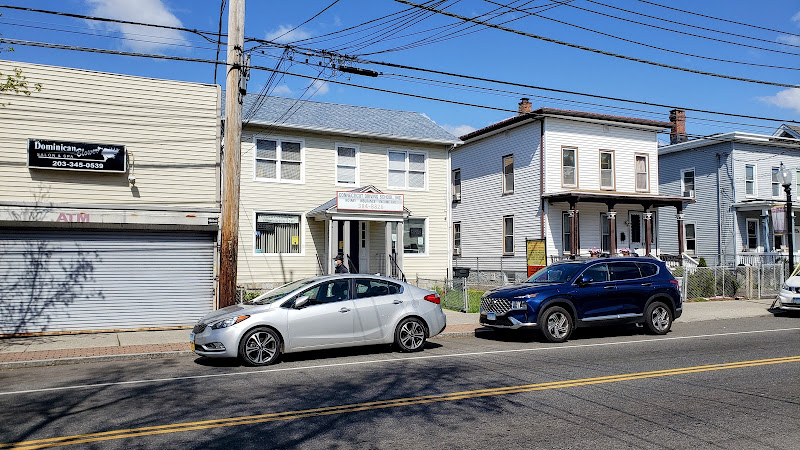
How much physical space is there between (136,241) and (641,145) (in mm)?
22602

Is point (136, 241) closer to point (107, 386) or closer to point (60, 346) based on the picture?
point (60, 346)

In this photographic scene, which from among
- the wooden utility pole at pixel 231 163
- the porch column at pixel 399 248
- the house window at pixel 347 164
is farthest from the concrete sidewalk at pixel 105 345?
the house window at pixel 347 164

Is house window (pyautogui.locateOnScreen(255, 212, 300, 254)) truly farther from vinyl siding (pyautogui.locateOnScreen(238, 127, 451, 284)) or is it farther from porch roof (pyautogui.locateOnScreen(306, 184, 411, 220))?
porch roof (pyautogui.locateOnScreen(306, 184, 411, 220))

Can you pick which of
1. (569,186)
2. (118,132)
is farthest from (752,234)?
(118,132)

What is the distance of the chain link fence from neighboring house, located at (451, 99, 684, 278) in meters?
5.13

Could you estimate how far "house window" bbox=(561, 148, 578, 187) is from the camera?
2725cm

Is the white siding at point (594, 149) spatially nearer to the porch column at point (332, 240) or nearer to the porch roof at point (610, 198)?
the porch roof at point (610, 198)

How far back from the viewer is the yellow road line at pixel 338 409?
599 centimetres

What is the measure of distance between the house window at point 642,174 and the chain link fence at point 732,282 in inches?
283

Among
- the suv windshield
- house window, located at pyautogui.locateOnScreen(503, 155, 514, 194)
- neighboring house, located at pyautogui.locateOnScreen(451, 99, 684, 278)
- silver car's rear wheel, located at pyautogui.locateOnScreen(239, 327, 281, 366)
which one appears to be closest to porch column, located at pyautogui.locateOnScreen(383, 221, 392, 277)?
the suv windshield

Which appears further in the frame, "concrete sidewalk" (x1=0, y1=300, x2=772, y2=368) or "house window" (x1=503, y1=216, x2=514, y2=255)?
"house window" (x1=503, y1=216, x2=514, y2=255)

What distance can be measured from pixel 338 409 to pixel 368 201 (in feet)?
42.7

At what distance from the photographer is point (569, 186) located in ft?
89.4

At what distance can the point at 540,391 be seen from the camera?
7918mm
